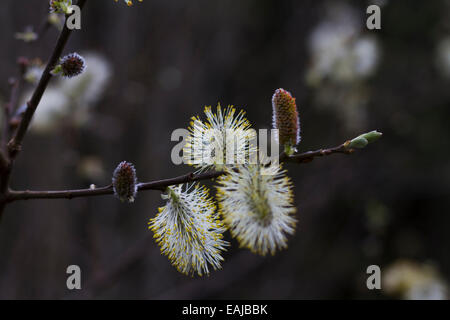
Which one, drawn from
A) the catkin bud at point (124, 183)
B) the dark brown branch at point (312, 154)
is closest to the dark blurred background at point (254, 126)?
the catkin bud at point (124, 183)

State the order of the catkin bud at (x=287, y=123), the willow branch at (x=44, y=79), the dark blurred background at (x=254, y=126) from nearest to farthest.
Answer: the willow branch at (x=44, y=79) → the catkin bud at (x=287, y=123) → the dark blurred background at (x=254, y=126)

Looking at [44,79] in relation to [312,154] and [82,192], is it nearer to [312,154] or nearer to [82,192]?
[82,192]

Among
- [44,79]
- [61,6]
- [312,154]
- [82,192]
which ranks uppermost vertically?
[61,6]

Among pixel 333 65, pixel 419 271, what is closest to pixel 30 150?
pixel 333 65

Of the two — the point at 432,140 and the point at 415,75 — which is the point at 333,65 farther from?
the point at 432,140

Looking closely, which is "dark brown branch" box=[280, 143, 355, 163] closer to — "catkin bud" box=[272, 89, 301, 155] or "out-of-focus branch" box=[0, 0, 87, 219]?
"catkin bud" box=[272, 89, 301, 155]

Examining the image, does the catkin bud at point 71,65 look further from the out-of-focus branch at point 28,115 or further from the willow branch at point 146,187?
the willow branch at point 146,187

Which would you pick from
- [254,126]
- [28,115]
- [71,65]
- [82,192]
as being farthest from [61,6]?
[254,126]
